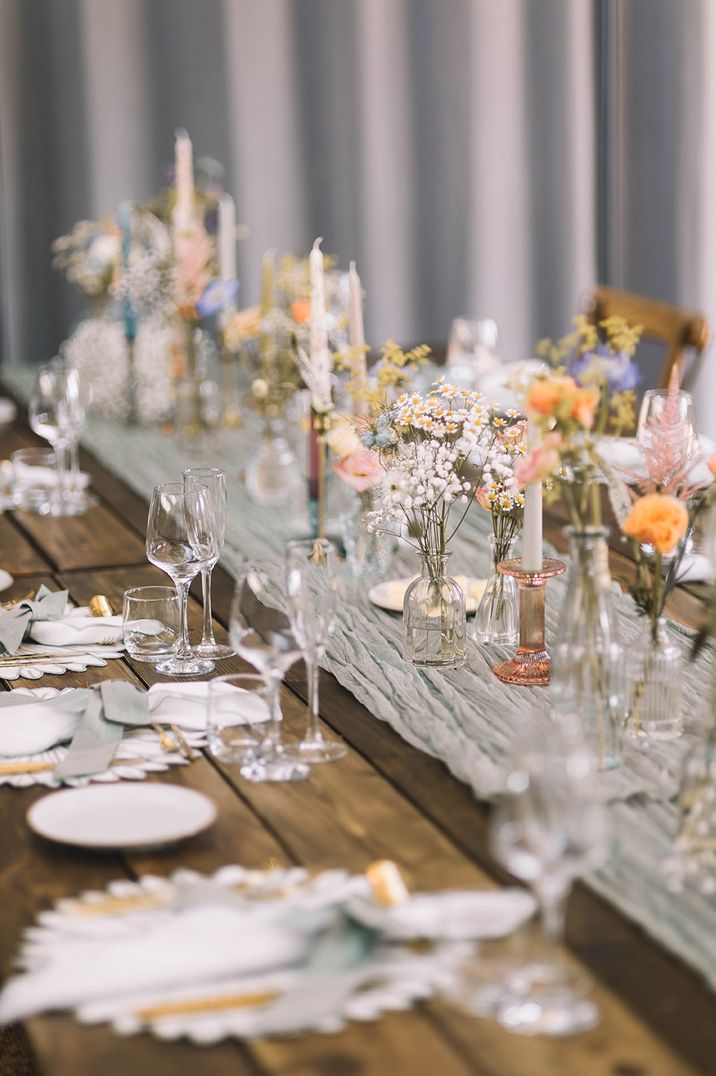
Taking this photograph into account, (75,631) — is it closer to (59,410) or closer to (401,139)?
(59,410)

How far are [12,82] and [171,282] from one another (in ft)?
7.44

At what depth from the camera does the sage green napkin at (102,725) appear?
4.38 ft

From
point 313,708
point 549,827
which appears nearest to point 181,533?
point 313,708

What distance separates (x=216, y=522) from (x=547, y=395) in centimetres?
49

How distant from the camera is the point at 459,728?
143cm

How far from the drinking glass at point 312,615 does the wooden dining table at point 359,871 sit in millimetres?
31

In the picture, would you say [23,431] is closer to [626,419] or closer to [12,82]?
[626,419]

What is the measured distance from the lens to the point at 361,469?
6.05 feet

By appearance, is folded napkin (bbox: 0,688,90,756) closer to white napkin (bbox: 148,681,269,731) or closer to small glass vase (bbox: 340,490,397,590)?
white napkin (bbox: 148,681,269,731)

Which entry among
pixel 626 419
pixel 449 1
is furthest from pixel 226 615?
pixel 449 1

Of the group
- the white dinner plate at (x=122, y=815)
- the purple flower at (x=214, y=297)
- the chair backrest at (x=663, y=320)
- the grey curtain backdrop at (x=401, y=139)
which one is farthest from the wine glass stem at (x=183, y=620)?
the grey curtain backdrop at (x=401, y=139)

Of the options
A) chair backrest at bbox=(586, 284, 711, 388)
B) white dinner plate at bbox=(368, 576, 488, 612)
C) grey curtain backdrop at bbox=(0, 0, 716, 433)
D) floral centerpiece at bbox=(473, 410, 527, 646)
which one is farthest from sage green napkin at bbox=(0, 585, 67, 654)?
grey curtain backdrop at bbox=(0, 0, 716, 433)

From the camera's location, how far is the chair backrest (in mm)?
2953

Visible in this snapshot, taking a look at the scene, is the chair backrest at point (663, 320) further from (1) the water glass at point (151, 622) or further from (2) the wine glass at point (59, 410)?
(1) the water glass at point (151, 622)
